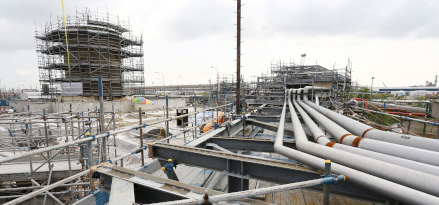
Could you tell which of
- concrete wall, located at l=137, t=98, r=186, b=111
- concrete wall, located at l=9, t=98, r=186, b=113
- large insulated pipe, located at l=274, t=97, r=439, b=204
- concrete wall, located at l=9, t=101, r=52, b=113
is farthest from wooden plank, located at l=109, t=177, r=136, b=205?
concrete wall, located at l=9, t=101, r=52, b=113

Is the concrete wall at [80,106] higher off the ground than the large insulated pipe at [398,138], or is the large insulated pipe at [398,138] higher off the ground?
the large insulated pipe at [398,138]

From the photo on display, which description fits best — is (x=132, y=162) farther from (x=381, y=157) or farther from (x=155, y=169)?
(x=381, y=157)

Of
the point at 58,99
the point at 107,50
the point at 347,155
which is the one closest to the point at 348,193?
the point at 347,155

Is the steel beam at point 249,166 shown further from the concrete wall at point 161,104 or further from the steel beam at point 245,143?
the concrete wall at point 161,104

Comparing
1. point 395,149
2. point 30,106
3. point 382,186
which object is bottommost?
point 30,106

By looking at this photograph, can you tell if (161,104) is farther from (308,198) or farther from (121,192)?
(121,192)

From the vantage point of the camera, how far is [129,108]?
106 feet

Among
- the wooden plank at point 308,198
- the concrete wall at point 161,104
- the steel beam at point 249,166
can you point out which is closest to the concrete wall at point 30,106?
the concrete wall at point 161,104

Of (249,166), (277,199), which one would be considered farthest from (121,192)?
(277,199)

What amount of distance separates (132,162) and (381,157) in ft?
41.3

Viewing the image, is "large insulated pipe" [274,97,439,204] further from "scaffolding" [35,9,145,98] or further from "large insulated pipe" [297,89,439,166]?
"scaffolding" [35,9,145,98]

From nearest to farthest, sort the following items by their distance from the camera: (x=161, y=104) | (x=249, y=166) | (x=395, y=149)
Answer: (x=395, y=149)
(x=249, y=166)
(x=161, y=104)

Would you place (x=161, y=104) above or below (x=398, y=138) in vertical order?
below

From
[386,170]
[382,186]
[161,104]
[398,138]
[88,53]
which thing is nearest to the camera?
[382,186]
